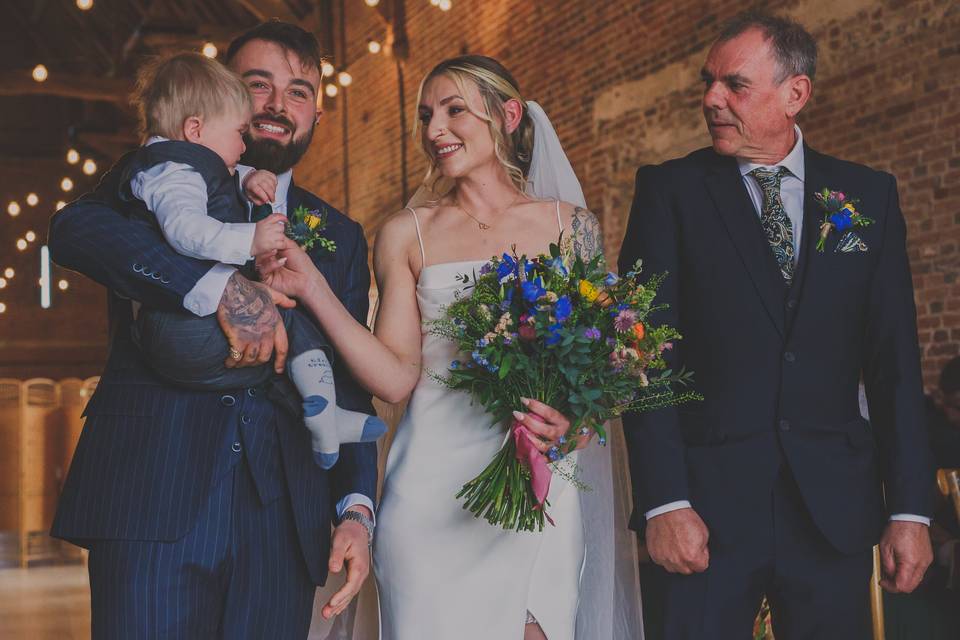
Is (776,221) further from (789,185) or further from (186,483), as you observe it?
(186,483)

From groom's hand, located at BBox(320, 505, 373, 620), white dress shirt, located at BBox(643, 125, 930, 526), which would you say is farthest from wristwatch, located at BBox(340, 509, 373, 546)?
white dress shirt, located at BBox(643, 125, 930, 526)

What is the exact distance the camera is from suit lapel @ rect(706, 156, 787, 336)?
2.80 m

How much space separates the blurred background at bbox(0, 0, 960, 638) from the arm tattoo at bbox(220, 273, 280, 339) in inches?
9.5

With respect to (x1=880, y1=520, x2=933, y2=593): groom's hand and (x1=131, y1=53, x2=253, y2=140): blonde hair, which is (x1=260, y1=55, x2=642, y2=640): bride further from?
(x1=880, y1=520, x2=933, y2=593): groom's hand

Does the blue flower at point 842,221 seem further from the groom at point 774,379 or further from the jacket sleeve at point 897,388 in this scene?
the jacket sleeve at point 897,388

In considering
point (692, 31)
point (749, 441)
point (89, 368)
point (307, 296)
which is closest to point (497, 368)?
point (307, 296)

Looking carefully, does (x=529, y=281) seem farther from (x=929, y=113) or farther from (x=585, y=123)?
(x=585, y=123)

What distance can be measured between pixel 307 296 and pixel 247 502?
0.47 metres

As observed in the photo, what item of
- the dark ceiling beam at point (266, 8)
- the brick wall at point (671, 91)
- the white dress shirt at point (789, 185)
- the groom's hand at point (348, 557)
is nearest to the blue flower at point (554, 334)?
the groom's hand at point (348, 557)

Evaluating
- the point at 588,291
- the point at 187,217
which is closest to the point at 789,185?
the point at 588,291

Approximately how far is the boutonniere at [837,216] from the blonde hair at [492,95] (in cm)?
83

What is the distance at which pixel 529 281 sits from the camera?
2629mm

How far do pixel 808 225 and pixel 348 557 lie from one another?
1.36 metres

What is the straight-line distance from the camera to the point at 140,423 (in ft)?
7.25
